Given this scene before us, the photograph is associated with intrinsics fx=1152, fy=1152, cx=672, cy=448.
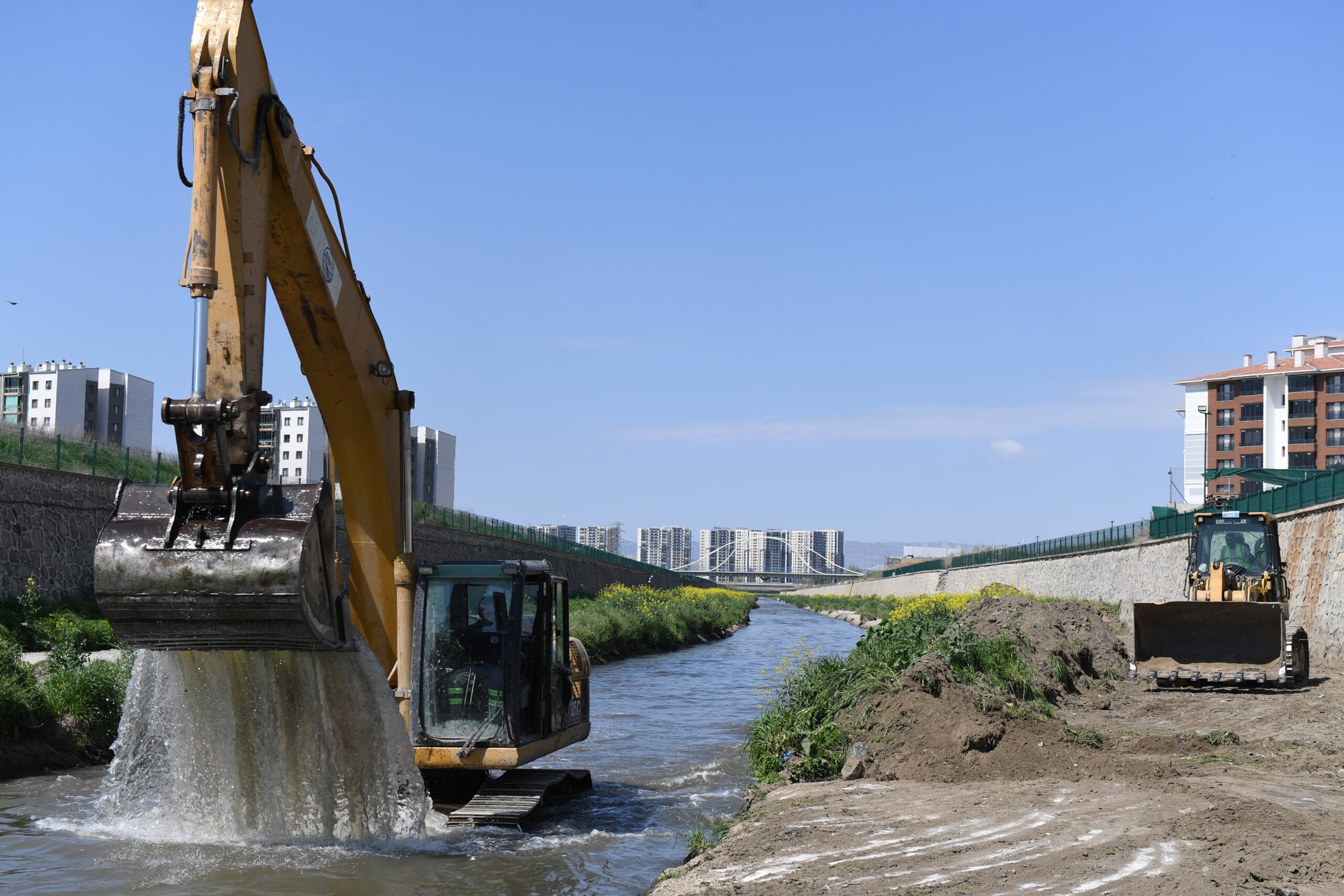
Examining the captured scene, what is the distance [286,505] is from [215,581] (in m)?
0.62

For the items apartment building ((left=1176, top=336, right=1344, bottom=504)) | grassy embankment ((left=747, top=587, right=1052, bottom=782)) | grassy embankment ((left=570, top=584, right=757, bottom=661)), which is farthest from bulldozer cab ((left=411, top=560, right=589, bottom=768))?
apartment building ((left=1176, top=336, right=1344, bottom=504))

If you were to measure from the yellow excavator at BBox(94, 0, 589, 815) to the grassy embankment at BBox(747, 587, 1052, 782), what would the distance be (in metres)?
3.11

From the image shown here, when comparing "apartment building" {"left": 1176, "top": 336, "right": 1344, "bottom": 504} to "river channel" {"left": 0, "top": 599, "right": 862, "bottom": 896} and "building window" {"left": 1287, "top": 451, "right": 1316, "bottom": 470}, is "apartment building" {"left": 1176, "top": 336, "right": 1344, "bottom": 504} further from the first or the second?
"river channel" {"left": 0, "top": 599, "right": 862, "bottom": 896}

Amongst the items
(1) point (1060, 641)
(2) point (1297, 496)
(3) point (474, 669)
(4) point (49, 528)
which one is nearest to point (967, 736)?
(3) point (474, 669)

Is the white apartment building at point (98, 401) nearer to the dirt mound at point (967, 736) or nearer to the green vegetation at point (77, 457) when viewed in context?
the green vegetation at point (77, 457)

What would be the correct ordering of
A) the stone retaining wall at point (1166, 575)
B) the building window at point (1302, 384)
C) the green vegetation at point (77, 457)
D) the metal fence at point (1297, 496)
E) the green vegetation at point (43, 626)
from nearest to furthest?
the green vegetation at point (43, 626), the stone retaining wall at point (1166, 575), the green vegetation at point (77, 457), the metal fence at point (1297, 496), the building window at point (1302, 384)

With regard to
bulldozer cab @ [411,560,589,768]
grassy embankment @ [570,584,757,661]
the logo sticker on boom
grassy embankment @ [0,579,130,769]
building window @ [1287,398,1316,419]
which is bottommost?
grassy embankment @ [570,584,757,661]

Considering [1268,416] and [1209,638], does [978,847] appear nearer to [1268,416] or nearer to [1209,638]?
[1209,638]

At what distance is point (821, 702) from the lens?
13414 millimetres

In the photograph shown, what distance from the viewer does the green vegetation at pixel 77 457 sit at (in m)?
22.2

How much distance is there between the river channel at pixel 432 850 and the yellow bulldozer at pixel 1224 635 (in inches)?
282

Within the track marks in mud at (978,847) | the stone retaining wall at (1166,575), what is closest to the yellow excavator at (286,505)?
the track marks in mud at (978,847)

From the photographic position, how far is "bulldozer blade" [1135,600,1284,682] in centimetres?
1720

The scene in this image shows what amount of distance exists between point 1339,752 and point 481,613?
8.38 m
